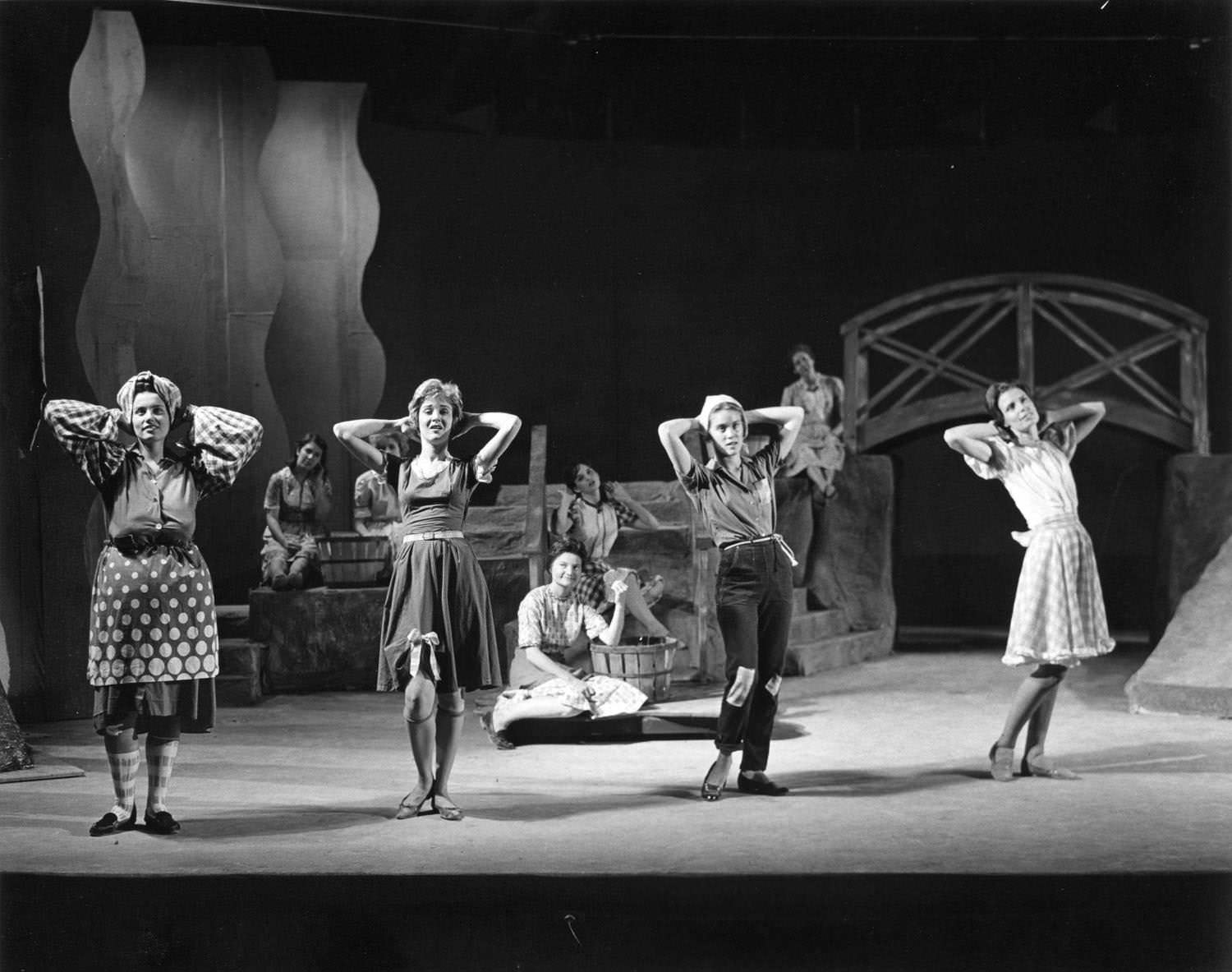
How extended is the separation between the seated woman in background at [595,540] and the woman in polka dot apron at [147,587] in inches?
105

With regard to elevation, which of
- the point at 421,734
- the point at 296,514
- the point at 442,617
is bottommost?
the point at 421,734

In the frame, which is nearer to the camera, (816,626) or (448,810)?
(448,810)

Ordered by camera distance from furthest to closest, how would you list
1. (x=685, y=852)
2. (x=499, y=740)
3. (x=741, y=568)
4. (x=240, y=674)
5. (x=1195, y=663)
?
(x=240, y=674) → (x=1195, y=663) → (x=499, y=740) → (x=741, y=568) → (x=685, y=852)

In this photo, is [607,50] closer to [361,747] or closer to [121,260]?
[121,260]

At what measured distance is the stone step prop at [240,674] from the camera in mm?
8188

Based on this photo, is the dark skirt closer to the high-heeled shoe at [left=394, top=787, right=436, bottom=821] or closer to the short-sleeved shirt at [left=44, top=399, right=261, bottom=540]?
the high-heeled shoe at [left=394, top=787, right=436, bottom=821]

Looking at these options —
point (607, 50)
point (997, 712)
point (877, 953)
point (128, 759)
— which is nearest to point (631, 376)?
point (607, 50)

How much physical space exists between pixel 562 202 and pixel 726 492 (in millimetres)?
6773

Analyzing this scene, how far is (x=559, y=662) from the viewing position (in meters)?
6.89

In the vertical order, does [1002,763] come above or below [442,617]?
below

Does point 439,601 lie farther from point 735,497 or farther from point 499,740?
point 499,740

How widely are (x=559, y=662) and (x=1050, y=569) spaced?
2.46 m

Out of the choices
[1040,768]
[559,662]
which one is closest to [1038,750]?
[1040,768]

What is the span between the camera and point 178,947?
13.3 feet
